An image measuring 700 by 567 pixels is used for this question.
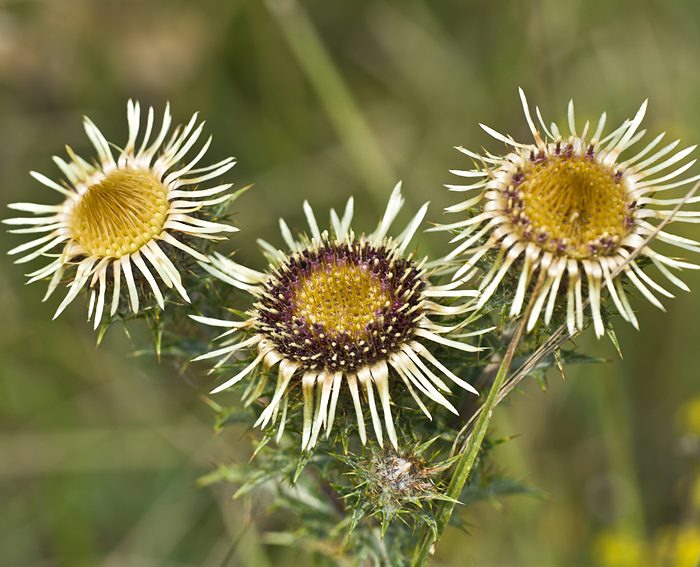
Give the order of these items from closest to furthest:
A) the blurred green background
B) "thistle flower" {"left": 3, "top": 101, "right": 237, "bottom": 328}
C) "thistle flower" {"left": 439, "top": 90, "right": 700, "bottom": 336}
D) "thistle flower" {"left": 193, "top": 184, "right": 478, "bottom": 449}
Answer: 1. "thistle flower" {"left": 439, "top": 90, "right": 700, "bottom": 336}
2. "thistle flower" {"left": 193, "top": 184, "right": 478, "bottom": 449}
3. "thistle flower" {"left": 3, "top": 101, "right": 237, "bottom": 328}
4. the blurred green background

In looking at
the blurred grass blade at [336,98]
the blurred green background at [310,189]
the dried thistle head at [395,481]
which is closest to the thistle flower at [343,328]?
the dried thistle head at [395,481]

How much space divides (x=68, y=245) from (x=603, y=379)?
8.78 ft

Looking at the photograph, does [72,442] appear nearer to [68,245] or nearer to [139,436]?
[139,436]

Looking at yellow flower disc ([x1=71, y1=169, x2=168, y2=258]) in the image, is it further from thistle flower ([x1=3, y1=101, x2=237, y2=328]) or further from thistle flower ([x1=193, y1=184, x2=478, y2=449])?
thistle flower ([x1=193, y1=184, x2=478, y2=449])

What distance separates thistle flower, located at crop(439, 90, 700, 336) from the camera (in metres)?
2.22

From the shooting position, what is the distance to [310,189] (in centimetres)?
542

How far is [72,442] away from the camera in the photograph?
5.03m

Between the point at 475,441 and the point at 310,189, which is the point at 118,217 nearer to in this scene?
the point at 475,441

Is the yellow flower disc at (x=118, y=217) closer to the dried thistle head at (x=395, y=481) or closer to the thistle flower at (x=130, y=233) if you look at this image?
the thistle flower at (x=130, y=233)

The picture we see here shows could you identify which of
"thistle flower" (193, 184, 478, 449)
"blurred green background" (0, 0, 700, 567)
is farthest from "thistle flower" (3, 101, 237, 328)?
"blurred green background" (0, 0, 700, 567)

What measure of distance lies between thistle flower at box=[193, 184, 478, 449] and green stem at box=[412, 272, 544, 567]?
0.29 feet

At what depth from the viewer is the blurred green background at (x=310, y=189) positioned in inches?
173

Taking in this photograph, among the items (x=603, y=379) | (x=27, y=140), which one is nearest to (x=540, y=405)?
(x=603, y=379)

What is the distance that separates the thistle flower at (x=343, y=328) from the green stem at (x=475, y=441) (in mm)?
88
